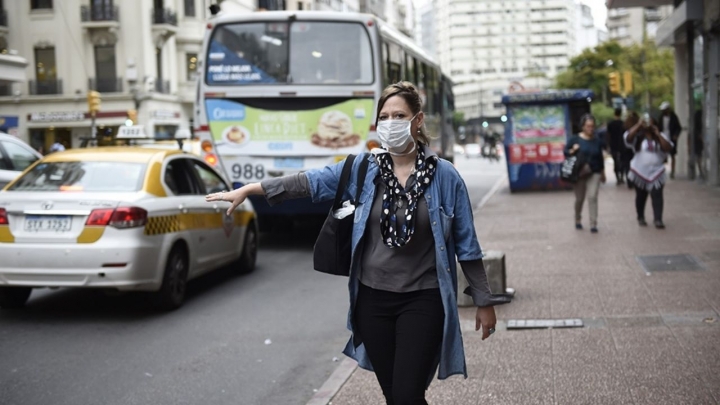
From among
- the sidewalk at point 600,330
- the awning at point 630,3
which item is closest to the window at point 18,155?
the sidewalk at point 600,330

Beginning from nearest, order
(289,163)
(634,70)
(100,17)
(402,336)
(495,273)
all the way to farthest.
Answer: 1. (402,336)
2. (495,273)
3. (289,163)
4. (100,17)
5. (634,70)

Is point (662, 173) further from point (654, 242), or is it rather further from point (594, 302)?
point (594, 302)

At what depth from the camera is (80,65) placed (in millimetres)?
46844

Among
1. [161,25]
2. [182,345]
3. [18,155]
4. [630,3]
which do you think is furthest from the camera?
[161,25]

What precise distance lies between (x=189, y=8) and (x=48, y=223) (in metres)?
45.0

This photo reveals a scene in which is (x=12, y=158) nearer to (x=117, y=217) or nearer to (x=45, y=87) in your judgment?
(x=117, y=217)

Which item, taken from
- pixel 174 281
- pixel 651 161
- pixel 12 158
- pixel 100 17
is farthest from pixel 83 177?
pixel 100 17

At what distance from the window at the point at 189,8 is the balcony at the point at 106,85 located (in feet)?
22.2

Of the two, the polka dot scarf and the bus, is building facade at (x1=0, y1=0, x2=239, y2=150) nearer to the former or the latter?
the bus

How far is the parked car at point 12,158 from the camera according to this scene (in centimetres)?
1198

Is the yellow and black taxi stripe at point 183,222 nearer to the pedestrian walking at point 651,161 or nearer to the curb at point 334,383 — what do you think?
the curb at point 334,383

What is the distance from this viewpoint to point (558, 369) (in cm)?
615

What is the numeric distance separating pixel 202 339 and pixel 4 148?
5.87 metres

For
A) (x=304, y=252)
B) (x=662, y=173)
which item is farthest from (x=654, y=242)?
(x=304, y=252)
